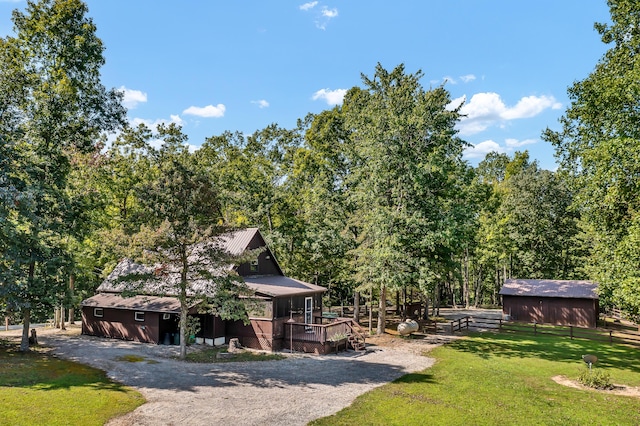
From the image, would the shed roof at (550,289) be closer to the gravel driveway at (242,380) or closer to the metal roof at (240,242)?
the gravel driveway at (242,380)

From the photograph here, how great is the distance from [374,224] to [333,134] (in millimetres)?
10731

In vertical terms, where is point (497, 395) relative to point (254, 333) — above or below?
below

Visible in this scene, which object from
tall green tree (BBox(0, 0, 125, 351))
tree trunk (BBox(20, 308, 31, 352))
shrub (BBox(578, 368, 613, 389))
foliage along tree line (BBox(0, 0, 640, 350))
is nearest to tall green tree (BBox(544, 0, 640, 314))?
foliage along tree line (BBox(0, 0, 640, 350))

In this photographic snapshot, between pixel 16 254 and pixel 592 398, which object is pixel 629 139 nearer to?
pixel 592 398

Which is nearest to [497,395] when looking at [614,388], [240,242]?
[614,388]

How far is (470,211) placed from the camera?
96.8 ft

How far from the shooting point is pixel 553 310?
39344 millimetres

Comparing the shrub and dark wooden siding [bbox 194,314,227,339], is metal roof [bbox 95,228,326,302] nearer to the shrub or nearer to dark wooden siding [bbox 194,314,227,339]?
dark wooden siding [bbox 194,314,227,339]

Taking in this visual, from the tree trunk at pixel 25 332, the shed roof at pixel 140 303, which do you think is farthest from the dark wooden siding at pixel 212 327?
the tree trunk at pixel 25 332

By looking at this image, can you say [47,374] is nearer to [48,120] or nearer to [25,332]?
[25,332]

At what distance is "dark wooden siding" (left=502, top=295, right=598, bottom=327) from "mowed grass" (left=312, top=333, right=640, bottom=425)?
12893 millimetres

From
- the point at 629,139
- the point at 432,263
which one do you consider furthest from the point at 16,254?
the point at 629,139

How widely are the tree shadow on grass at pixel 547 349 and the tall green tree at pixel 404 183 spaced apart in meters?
5.12

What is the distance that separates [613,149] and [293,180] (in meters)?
26.2
